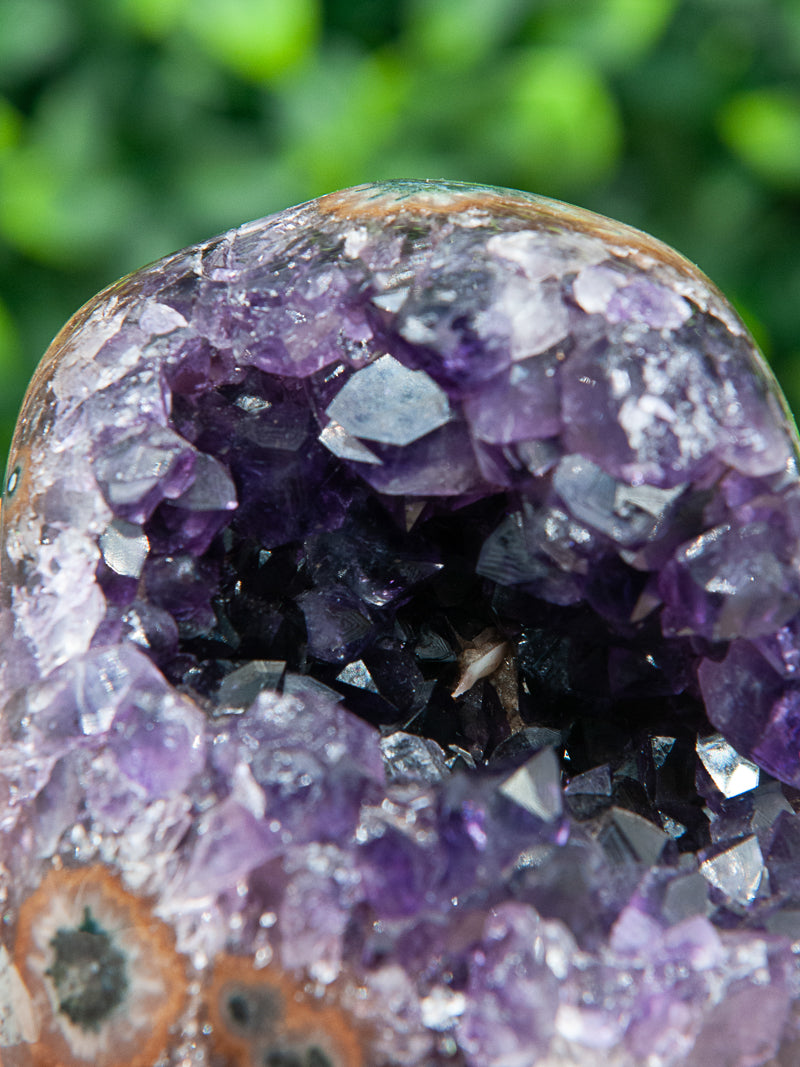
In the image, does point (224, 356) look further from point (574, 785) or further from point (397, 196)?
point (574, 785)

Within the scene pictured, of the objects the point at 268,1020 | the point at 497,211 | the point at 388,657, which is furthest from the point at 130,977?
the point at 497,211

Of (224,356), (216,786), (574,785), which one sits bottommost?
(574,785)

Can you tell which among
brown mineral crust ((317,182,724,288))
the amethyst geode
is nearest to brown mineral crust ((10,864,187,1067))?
the amethyst geode

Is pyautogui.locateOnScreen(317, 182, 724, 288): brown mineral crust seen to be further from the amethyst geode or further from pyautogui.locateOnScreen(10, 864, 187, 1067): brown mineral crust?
pyautogui.locateOnScreen(10, 864, 187, 1067): brown mineral crust

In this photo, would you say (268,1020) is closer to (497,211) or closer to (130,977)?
(130,977)

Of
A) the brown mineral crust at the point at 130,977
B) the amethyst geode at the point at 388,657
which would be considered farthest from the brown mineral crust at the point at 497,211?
the brown mineral crust at the point at 130,977

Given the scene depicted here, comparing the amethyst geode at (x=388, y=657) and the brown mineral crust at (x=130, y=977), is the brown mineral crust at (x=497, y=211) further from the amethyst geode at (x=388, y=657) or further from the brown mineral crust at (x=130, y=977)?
the brown mineral crust at (x=130, y=977)

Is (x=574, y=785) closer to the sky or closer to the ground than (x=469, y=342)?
closer to the ground

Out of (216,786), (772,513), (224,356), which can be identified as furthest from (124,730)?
(772,513)
